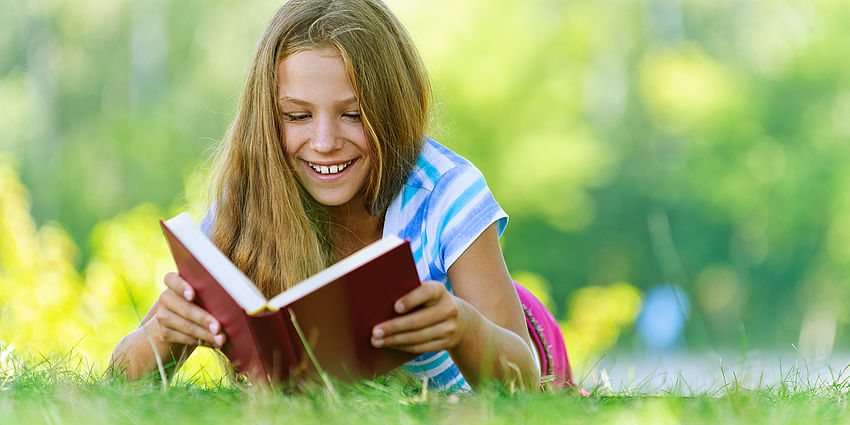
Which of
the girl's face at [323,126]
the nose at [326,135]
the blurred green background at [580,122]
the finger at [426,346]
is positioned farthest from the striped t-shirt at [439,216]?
the blurred green background at [580,122]

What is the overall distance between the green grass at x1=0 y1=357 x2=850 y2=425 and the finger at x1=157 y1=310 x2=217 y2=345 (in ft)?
0.38

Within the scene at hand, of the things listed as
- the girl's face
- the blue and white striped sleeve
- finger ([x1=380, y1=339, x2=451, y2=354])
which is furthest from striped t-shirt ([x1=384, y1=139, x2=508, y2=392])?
finger ([x1=380, y1=339, x2=451, y2=354])

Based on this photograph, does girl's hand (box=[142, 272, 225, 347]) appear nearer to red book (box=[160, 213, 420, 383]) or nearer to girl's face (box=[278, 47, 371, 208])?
red book (box=[160, 213, 420, 383])

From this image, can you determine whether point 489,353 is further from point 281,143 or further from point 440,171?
point 281,143

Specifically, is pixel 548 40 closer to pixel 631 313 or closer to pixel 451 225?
pixel 631 313

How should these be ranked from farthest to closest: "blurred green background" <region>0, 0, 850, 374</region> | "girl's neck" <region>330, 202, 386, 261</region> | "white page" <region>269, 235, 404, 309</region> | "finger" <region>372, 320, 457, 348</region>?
"blurred green background" <region>0, 0, 850, 374</region>, "girl's neck" <region>330, 202, 386, 261</region>, "finger" <region>372, 320, 457, 348</region>, "white page" <region>269, 235, 404, 309</region>

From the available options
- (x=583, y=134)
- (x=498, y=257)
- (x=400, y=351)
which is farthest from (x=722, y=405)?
(x=583, y=134)

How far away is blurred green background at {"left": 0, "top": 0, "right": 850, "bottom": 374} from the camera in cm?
1769

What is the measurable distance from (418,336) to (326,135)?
681 mm

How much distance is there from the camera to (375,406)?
57.5 inches

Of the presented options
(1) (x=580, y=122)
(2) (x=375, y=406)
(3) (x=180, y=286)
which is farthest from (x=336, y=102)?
(1) (x=580, y=122)

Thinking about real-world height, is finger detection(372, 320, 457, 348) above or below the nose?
below

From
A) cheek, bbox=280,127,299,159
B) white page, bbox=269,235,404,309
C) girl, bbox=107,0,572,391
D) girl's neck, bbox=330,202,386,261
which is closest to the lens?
white page, bbox=269,235,404,309

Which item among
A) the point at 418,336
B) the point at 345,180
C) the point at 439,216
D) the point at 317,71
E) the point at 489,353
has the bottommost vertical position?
the point at 489,353
